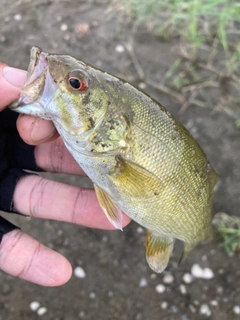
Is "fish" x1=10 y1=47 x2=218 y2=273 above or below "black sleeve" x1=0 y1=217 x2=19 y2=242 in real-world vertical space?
above

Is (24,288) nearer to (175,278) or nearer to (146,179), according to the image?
(175,278)

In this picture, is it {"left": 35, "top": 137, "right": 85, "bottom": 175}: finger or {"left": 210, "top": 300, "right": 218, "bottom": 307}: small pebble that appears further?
{"left": 210, "top": 300, "right": 218, "bottom": 307}: small pebble

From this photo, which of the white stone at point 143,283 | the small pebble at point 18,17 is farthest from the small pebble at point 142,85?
the white stone at point 143,283

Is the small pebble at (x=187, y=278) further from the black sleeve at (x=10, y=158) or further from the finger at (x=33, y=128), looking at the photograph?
the finger at (x=33, y=128)

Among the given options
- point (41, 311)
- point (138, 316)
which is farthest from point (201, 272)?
point (41, 311)

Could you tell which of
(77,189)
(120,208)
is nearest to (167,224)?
(120,208)

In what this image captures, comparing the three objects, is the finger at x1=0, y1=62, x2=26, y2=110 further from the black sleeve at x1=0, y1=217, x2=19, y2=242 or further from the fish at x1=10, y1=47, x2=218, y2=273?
the black sleeve at x1=0, y1=217, x2=19, y2=242

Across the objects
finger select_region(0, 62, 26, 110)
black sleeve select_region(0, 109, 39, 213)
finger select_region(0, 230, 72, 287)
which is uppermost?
finger select_region(0, 62, 26, 110)

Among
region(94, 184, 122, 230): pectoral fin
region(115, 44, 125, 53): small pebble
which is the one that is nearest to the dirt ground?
Answer: region(115, 44, 125, 53): small pebble
